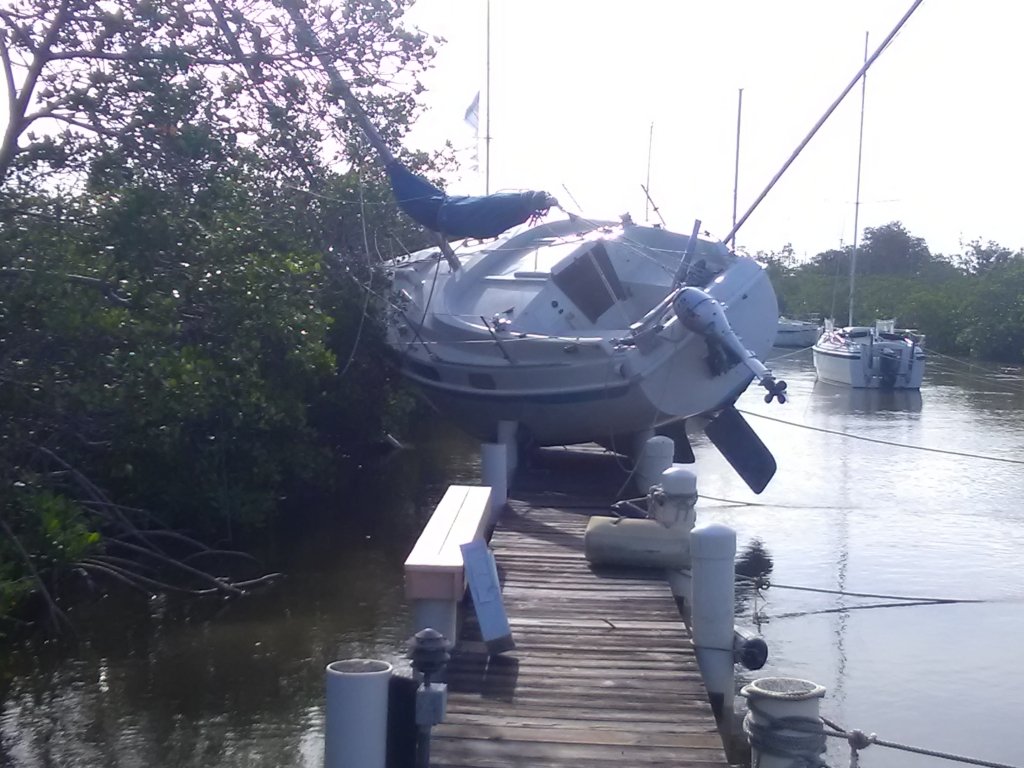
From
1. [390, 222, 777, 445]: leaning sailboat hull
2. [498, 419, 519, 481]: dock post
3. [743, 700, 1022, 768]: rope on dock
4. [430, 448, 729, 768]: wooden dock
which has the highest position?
[390, 222, 777, 445]: leaning sailboat hull

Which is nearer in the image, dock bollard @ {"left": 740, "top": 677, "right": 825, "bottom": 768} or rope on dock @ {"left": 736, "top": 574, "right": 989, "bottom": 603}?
dock bollard @ {"left": 740, "top": 677, "right": 825, "bottom": 768}

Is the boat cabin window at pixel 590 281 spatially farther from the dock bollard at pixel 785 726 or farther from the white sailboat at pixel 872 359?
the white sailboat at pixel 872 359

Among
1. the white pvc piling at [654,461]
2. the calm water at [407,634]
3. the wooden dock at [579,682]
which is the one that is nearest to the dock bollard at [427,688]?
the wooden dock at [579,682]

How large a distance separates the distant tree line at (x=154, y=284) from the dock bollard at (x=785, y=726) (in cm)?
540

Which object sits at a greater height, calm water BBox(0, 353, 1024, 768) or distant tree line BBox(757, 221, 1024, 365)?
distant tree line BBox(757, 221, 1024, 365)

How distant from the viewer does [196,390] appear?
1016 cm

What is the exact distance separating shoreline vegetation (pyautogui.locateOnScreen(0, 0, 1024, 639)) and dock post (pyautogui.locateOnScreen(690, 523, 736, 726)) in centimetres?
460

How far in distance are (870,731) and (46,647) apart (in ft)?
20.1

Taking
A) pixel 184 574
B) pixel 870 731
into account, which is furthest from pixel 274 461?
pixel 870 731

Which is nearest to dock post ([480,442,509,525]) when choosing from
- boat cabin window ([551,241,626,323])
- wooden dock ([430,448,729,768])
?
wooden dock ([430,448,729,768])

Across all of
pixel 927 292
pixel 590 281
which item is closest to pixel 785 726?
pixel 590 281

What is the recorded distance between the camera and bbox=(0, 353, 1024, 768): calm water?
7977 millimetres

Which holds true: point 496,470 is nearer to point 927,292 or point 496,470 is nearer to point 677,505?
point 677,505

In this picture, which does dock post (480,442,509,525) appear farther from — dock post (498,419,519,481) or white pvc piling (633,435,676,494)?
dock post (498,419,519,481)
